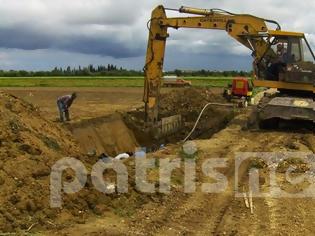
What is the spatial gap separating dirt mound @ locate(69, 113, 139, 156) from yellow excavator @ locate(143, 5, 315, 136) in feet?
3.46

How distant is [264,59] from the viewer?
18.1m

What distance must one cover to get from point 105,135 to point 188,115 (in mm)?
6853

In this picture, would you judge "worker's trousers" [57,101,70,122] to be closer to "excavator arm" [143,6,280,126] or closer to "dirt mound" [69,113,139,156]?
"dirt mound" [69,113,139,156]

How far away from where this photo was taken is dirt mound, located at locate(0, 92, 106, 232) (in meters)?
7.72

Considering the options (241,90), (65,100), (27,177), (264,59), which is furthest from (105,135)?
(241,90)

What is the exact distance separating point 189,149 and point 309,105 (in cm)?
459

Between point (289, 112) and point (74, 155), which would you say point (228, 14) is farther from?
point (74, 155)

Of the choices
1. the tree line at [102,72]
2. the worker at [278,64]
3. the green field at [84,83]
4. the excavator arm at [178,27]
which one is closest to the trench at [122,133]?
the excavator arm at [178,27]

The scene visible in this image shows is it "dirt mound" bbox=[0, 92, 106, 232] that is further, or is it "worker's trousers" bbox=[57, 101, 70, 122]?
"worker's trousers" bbox=[57, 101, 70, 122]

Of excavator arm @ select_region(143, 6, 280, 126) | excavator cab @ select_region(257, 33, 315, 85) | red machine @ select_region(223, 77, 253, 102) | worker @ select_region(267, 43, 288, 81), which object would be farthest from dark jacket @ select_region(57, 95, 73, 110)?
red machine @ select_region(223, 77, 253, 102)

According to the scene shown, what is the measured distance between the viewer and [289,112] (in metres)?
16.5

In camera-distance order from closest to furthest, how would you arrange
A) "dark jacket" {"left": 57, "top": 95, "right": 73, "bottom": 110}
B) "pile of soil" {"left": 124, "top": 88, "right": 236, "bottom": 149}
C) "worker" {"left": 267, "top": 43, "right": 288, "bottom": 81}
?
1. "worker" {"left": 267, "top": 43, "right": 288, "bottom": 81}
2. "pile of soil" {"left": 124, "top": 88, "right": 236, "bottom": 149}
3. "dark jacket" {"left": 57, "top": 95, "right": 73, "bottom": 110}

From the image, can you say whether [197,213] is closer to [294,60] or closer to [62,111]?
[294,60]

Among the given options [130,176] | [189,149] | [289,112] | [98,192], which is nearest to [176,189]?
[130,176]
